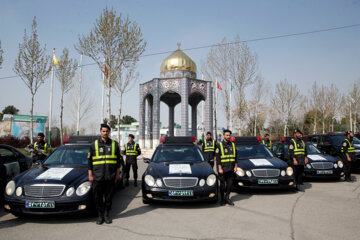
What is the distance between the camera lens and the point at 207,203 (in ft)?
21.2

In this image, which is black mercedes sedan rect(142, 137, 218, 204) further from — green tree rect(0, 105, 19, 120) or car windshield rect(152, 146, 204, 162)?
green tree rect(0, 105, 19, 120)

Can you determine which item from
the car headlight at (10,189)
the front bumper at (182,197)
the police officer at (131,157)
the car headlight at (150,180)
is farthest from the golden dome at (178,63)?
the car headlight at (10,189)

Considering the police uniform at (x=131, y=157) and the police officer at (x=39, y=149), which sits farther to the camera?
the police uniform at (x=131, y=157)

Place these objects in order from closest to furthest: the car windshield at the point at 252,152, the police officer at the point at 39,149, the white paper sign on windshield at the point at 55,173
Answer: the white paper sign on windshield at the point at 55,173
the car windshield at the point at 252,152
the police officer at the point at 39,149

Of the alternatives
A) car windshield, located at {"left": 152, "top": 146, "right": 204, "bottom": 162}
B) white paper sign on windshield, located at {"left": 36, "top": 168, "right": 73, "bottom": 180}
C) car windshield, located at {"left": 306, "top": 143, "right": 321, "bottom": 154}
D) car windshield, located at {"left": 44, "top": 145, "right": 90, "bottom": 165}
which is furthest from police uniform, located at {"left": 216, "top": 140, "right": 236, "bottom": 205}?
car windshield, located at {"left": 306, "top": 143, "right": 321, "bottom": 154}

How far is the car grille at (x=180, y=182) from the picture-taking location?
231 inches

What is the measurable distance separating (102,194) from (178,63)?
2326cm

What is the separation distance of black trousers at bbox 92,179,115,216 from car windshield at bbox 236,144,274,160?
4.76 meters

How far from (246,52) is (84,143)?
23.1 m

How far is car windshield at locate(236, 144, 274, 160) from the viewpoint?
8734 millimetres

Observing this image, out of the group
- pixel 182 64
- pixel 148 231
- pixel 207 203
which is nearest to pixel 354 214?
pixel 207 203

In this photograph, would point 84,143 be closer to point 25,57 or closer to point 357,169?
point 357,169

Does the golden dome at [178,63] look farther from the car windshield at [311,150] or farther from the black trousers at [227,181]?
the black trousers at [227,181]

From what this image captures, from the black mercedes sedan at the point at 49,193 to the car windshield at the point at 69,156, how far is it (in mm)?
778
